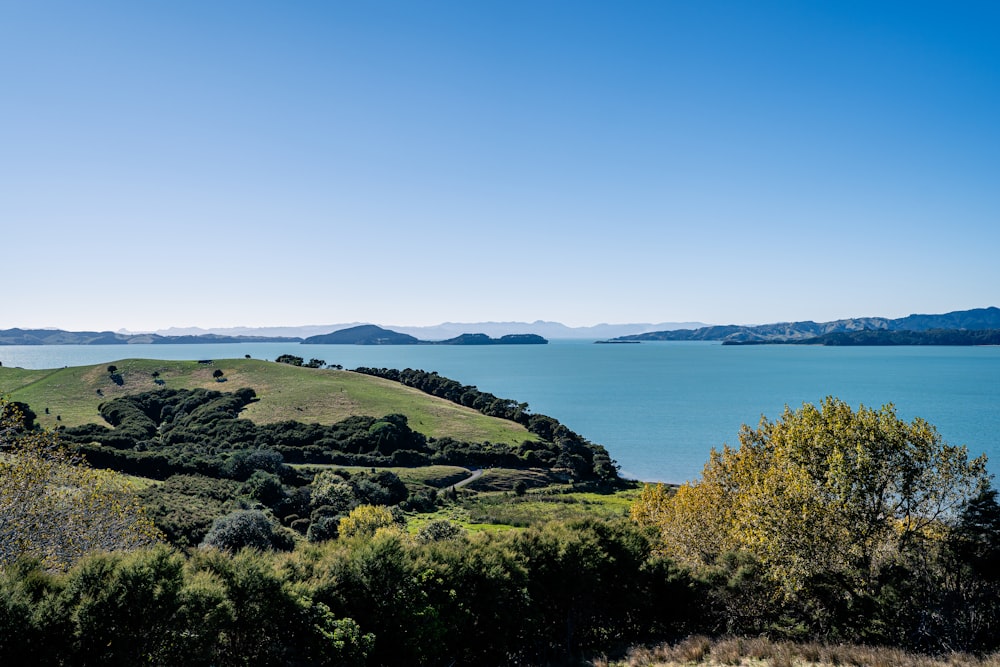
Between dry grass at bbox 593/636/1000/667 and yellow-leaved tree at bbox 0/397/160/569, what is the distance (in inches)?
607

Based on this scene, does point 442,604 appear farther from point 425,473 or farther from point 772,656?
point 425,473

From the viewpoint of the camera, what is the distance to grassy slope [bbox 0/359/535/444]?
10219 centimetres

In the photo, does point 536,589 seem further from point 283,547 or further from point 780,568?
point 283,547

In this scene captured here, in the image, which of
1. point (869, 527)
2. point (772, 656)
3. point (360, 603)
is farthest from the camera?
A: point (869, 527)

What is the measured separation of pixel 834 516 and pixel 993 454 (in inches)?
3028

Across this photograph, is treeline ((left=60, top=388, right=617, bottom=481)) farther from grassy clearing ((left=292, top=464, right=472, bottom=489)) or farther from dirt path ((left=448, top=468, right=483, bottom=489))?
dirt path ((left=448, top=468, right=483, bottom=489))

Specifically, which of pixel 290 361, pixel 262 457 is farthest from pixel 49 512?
pixel 290 361

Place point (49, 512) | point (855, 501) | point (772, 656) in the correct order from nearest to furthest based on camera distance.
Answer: point (772, 656) → point (855, 501) → point (49, 512)

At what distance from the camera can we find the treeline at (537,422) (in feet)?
264

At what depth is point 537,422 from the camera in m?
105

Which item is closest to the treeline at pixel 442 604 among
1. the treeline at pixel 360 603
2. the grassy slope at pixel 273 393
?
the treeline at pixel 360 603

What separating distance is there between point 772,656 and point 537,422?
89606 millimetres

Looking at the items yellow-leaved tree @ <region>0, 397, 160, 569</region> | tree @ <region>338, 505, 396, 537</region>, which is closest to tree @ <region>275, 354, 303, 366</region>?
tree @ <region>338, 505, 396, 537</region>

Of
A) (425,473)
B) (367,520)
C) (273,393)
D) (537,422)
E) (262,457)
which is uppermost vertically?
(273,393)
